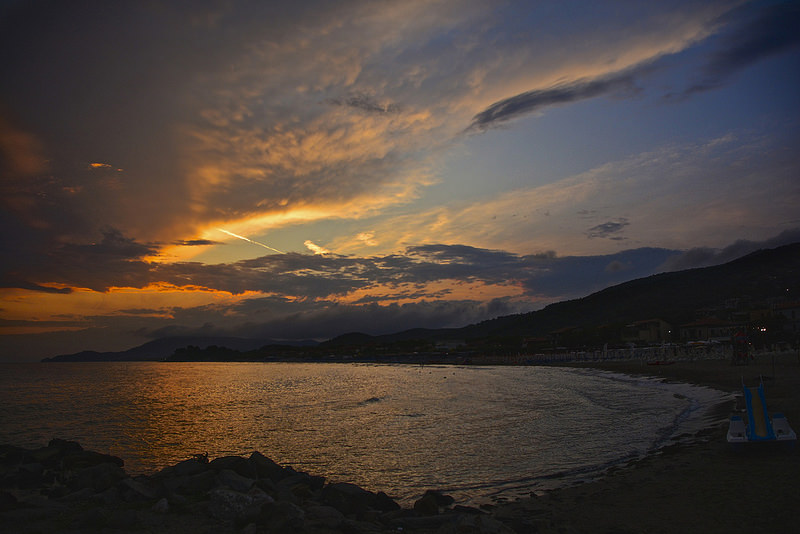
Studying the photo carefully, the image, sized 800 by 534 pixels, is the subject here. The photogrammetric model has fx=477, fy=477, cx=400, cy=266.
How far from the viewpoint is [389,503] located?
1112 cm

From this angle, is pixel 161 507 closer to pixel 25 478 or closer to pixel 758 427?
pixel 25 478

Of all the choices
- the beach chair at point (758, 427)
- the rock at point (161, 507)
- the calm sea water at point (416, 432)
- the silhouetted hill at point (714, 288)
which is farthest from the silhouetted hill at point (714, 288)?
the rock at point (161, 507)

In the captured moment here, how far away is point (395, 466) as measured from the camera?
16531 mm

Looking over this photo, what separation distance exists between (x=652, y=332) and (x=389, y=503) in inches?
4771

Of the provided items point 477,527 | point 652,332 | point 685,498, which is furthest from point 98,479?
point 652,332

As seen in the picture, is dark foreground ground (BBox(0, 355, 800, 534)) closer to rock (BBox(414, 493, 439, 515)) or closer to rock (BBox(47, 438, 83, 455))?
rock (BBox(414, 493, 439, 515))

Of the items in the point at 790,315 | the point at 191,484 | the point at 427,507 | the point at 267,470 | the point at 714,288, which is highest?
the point at 714,288

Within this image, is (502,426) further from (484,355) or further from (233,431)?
(484,355)

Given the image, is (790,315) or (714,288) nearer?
(790,315)

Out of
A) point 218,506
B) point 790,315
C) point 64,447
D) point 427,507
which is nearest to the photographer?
point 218,506

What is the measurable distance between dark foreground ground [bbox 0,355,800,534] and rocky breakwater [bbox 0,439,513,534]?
0.02 m

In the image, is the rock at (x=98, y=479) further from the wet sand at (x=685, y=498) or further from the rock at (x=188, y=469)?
the wet sand at (x=685, y=498)

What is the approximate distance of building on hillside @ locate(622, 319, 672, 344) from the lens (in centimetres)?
11381

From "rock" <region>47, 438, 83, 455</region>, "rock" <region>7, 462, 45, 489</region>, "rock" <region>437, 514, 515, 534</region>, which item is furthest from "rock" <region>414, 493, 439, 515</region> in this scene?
"rock" <region>47, 438, 83, 455</region>
